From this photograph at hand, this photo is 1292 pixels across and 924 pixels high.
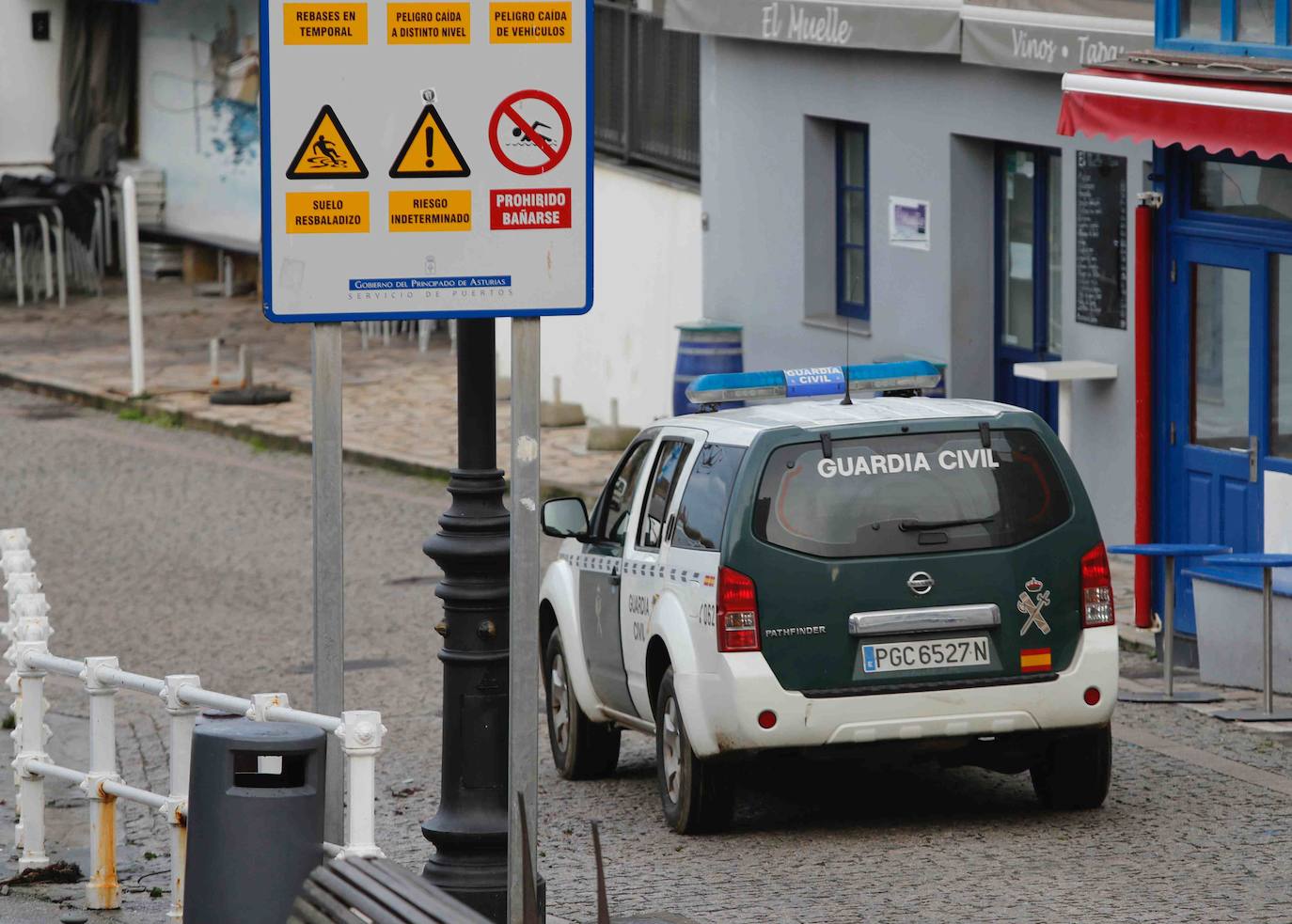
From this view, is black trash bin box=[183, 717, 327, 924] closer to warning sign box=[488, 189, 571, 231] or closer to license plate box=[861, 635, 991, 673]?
warning sign box=[488, 189, 571, 231]

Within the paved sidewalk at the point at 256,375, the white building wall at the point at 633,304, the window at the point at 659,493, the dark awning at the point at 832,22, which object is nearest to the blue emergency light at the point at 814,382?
the window at the point at 659,493

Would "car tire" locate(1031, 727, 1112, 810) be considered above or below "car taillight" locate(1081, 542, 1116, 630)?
below

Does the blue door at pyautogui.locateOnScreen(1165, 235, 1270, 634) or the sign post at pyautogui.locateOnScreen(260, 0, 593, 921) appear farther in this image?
the blue door at pyautogui.locateOnScreen(1165, 235, 1270, 634)

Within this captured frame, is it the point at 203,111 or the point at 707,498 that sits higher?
the point at 203,111

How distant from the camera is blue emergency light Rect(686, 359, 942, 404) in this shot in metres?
10.6

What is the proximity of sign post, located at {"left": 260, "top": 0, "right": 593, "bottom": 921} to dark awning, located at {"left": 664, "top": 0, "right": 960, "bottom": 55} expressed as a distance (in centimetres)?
1043

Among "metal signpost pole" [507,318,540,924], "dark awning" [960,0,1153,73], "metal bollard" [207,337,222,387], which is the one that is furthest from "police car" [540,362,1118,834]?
"metal bollard" [207,337,222,387]

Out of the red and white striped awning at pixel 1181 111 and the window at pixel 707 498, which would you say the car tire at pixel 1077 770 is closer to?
the window at pixel 707 498

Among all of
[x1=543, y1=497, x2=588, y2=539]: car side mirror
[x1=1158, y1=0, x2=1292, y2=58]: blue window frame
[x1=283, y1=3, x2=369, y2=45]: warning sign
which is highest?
[x1=1158, y1=0, x2=1292, y2=58]: blue window frame

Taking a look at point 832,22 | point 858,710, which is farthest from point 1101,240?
point 858,710

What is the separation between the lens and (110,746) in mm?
9172

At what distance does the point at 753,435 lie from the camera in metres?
9.77

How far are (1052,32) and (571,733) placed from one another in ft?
22.3

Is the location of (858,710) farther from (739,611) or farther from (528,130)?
(528,130)
